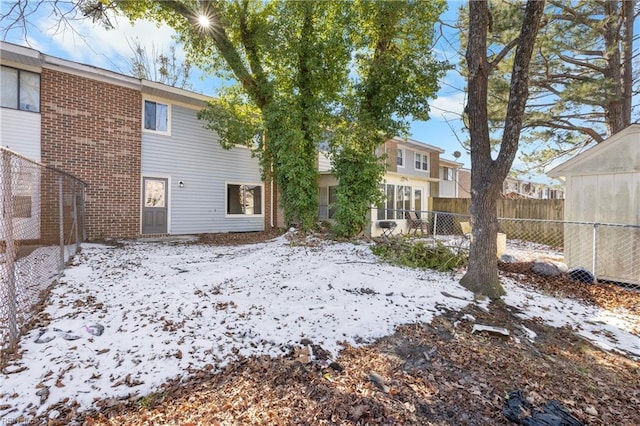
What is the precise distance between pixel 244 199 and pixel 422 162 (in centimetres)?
1224

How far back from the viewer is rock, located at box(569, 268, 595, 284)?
19.3 feet

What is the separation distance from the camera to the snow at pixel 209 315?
242cm

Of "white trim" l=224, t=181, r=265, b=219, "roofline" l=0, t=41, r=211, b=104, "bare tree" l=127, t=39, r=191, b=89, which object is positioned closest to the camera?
"roofline" l=0, t=41, r=211, b=104

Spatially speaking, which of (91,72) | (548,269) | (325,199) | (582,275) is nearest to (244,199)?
(325,199)

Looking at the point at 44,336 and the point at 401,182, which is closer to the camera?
the point at 44,336

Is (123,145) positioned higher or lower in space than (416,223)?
higher

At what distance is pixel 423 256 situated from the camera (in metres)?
6.28

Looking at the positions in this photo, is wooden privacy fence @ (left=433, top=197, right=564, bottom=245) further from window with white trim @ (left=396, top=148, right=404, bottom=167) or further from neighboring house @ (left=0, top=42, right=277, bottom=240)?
neighboring house @ (left=0, top=42, right=277, bottom=240)

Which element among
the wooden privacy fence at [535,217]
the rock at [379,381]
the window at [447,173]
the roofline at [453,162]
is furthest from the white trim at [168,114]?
the window at [447,173]

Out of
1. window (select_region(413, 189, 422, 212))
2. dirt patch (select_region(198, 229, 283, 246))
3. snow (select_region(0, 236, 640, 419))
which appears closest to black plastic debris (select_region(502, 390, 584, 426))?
snow (select_region(0, 236, 640, 419))

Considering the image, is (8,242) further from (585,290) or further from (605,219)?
(605,219)

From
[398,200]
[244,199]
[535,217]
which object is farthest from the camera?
[398,200]

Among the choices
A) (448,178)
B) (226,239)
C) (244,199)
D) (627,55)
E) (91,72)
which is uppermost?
(627,55)

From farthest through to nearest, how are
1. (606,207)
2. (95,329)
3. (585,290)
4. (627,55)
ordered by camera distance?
(627,55) < (606,207) < (585,290) < (95,329)
